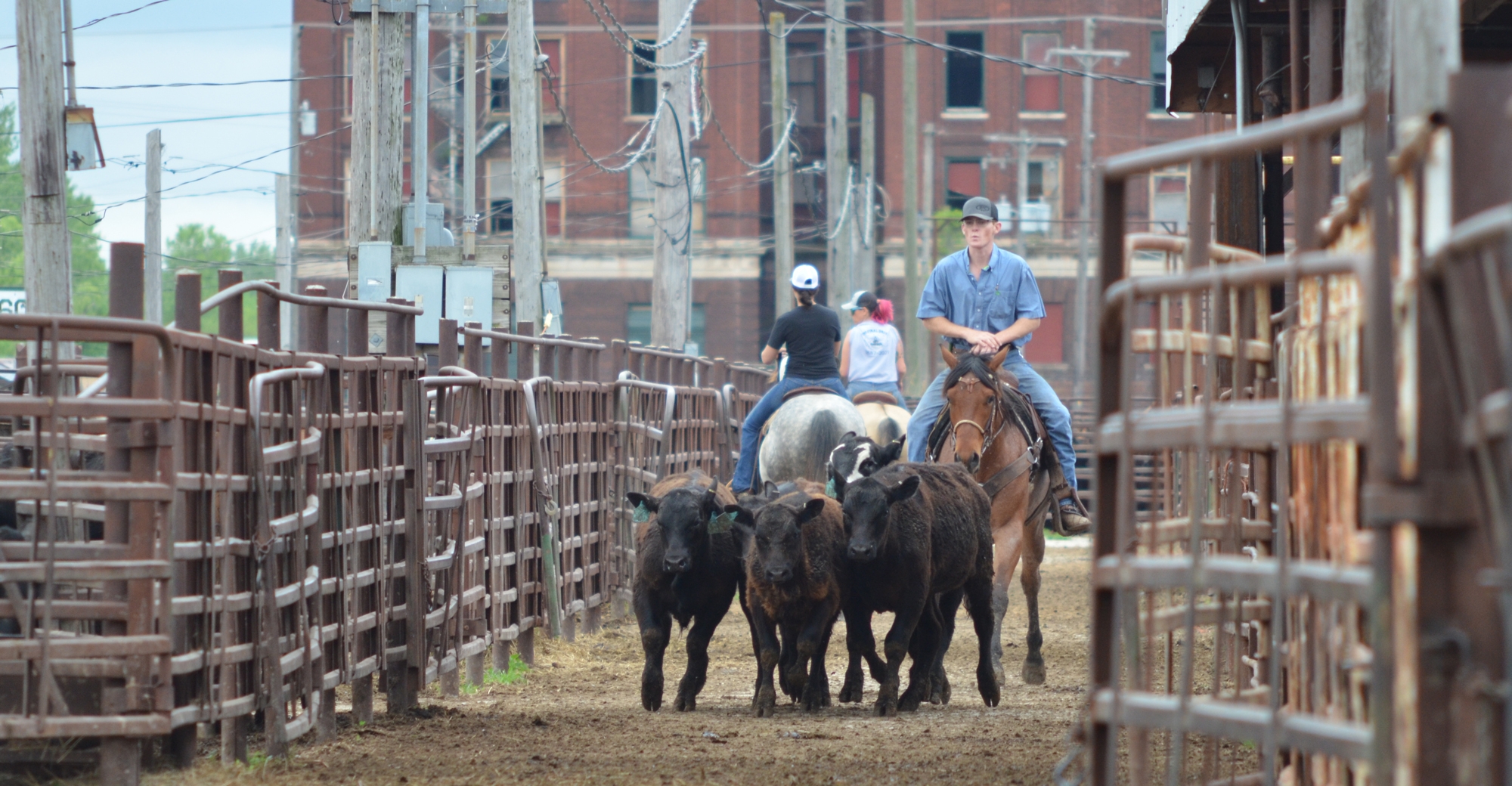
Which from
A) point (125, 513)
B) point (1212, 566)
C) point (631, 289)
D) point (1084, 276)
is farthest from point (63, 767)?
point (631, 289)

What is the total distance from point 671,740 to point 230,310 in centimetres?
A: 292

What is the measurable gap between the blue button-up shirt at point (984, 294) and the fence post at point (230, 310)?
5.45 metres

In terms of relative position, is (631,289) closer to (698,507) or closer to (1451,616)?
(698,507)

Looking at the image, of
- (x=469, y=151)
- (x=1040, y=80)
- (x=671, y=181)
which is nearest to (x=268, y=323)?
(x=671, y=181)

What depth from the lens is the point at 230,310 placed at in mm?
7938

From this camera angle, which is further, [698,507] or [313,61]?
[313,61]

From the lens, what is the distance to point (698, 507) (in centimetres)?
1037

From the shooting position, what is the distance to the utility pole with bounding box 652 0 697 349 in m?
22.9

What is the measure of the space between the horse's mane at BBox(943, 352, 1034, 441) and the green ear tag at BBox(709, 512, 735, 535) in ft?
6.15

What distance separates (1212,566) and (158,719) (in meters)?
4.17

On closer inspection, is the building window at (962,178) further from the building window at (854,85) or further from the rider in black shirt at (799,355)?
the rider in black shirt at (799,355)

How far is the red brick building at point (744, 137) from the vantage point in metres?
55.9

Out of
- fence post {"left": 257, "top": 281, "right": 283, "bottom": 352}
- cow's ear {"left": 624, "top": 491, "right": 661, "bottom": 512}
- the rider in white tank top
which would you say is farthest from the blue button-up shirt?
the rider in white tank top

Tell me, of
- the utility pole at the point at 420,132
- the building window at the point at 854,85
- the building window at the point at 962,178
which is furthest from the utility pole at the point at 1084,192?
the utility pole at the point at 420,132
